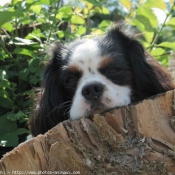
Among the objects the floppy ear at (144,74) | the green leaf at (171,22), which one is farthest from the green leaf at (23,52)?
the green leaf at (171,22)

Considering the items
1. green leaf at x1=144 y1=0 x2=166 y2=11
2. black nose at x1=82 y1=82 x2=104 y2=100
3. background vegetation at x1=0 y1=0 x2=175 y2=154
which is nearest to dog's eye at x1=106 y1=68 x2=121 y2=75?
black nose at x1=82 y1=82 x2=104 y2=100

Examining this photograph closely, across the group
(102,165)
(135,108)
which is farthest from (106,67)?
(102,165)

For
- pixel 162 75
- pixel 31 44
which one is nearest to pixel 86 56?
pixel 162 75

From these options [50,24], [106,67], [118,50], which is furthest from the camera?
[50,24]

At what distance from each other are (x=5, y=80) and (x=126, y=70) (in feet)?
3.12

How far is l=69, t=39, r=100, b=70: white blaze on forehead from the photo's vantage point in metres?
2.63

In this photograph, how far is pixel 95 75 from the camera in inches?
102

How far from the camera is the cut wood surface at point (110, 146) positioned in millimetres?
1798

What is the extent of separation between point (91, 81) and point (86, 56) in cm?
29

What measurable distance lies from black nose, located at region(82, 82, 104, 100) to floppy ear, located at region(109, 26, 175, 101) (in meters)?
0.41

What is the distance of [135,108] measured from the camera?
1911 millimetres

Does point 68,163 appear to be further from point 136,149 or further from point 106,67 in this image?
point 106,67

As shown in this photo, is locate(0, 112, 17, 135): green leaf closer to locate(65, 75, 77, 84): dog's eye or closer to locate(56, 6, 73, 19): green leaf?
locate(65, 75, 77, 84): dog's eye

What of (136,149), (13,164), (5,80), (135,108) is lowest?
(5,80)
